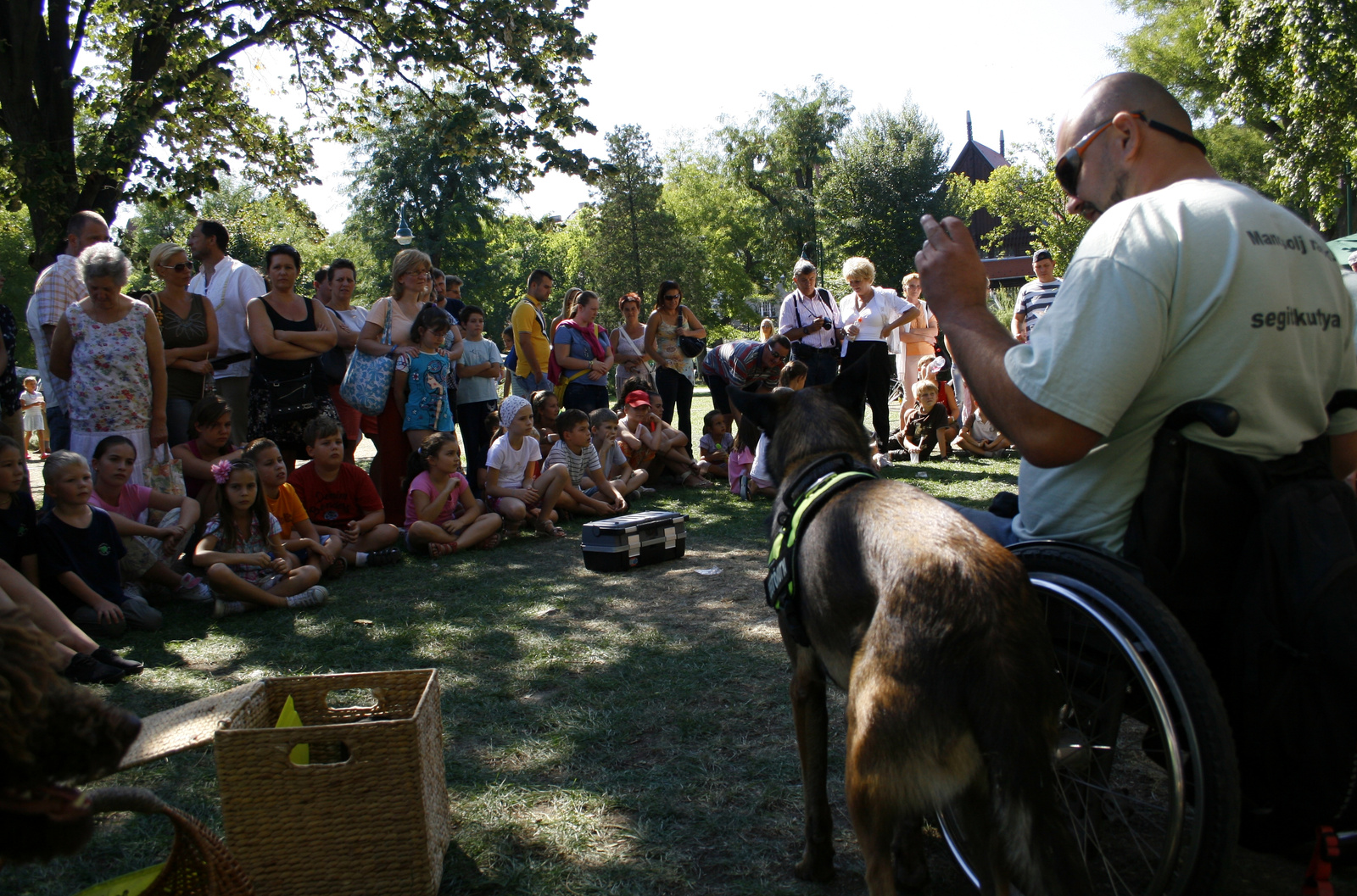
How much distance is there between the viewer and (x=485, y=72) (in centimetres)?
1312

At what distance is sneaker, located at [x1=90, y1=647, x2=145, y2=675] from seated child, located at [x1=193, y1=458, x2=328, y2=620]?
39.0 inches

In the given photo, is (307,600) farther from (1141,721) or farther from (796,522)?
(1141,721)

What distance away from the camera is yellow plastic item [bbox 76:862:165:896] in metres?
2.16

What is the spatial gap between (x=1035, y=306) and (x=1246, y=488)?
7.25 meters

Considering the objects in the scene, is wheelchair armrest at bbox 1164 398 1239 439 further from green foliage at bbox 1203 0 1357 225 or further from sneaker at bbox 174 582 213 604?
green foliage at bbox 1203 0 1357 225

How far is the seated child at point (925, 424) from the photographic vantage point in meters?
10.5

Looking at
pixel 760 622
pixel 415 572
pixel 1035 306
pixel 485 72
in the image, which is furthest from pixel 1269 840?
pixel 485 72

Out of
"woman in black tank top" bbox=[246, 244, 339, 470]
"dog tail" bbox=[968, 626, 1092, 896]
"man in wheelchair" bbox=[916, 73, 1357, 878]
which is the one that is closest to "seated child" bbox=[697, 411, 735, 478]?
"woman in black tank top" bbox=[246, 244, 339, 470]

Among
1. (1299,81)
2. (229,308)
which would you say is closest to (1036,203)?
(1299,81)

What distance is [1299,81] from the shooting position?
54.6ft

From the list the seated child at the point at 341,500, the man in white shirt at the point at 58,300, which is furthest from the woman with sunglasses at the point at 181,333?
the seated child at the point at 341,500

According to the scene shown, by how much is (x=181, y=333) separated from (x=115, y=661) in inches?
120

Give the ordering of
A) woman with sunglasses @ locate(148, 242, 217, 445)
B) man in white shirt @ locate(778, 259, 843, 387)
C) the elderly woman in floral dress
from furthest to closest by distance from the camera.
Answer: man in white shirt @ locate(778, 259, 843, 387) < woman with sunglasses @ locate(148, 242, 217, 445) < the elderly woman in floral dress

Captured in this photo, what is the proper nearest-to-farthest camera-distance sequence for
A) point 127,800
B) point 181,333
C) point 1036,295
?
point 127,800, point 181,333, point 1036,295
